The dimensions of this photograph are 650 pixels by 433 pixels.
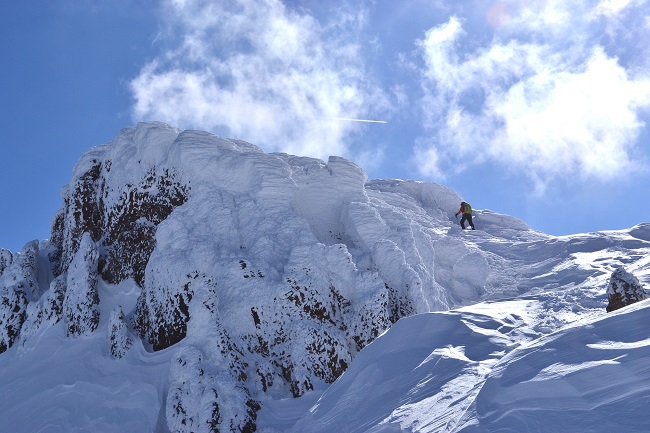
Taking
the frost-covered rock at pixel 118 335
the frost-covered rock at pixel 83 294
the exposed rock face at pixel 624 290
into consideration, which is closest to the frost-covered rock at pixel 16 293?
the frost-covered rock at pixel 83 294

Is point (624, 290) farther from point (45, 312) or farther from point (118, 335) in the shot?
point (45, 312)

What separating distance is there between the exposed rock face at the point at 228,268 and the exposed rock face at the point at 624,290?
18.0 ft

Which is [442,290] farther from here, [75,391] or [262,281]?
[75,391]

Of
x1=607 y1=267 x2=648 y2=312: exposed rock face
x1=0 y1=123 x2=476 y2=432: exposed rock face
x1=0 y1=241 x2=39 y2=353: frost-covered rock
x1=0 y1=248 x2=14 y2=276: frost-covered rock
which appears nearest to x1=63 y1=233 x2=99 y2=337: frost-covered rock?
x1=0 y1=123 x2=476 y2=432: exposed rock face

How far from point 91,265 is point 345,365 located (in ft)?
33.0

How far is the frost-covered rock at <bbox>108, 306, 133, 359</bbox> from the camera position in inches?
656

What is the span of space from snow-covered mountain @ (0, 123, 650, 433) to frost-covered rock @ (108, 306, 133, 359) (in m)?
0.06

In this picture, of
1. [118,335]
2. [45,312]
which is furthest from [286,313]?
[45,312]

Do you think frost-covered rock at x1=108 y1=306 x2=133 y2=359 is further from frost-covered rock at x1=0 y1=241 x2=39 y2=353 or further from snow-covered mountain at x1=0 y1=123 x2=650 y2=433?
frost-covered rock at x1=0 y1=241 x2=39 y2=353

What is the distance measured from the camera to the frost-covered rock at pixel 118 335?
656 inches

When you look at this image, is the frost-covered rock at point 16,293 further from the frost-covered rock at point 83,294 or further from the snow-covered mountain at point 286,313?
the frost-covered rock at point 83,294

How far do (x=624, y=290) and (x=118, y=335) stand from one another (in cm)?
1387

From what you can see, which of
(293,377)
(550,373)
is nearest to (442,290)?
(293,377)

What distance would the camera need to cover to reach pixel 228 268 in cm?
1645
